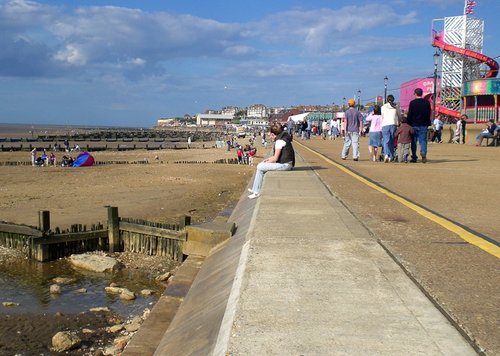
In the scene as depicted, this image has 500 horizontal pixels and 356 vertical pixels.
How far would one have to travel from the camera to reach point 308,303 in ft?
10.4

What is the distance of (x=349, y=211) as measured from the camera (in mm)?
6434

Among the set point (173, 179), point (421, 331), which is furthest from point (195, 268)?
point (173, 179)

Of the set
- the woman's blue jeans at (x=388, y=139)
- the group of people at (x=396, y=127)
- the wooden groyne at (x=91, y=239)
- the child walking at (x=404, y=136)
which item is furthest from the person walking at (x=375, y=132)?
the wooden groyne at (x=91, y=239)

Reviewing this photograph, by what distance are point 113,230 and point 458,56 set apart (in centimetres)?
5827

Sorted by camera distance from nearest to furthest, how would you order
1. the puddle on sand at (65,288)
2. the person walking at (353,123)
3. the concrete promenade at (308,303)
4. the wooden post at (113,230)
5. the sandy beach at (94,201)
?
1. the concrete promenade at (308,303)
2. the sandy beach at (94,201)
3. the puddle on sand at (65,288)
4. the wooden post at (113,230)
5. the person walking at (353,123)

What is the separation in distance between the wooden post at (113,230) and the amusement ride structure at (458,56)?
5212 cm

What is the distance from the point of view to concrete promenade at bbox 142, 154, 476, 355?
2613 millimetres

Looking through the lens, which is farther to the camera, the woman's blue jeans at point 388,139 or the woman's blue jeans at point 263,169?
the woman's blue jeans at point 388,139

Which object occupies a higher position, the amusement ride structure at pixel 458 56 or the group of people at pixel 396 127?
the amusement ride structure at pixel 458 56

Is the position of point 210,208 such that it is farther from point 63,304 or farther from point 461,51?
point 461,51

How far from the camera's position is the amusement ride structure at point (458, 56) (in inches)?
2258

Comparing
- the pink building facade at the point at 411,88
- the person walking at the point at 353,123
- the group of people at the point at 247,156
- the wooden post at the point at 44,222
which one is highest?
the pink building facade at the point at 411,88

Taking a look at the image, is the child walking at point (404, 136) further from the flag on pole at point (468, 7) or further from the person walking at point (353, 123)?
the flag on pole at point (468, 7)

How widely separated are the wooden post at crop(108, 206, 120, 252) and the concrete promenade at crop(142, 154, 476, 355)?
5.92 meters
